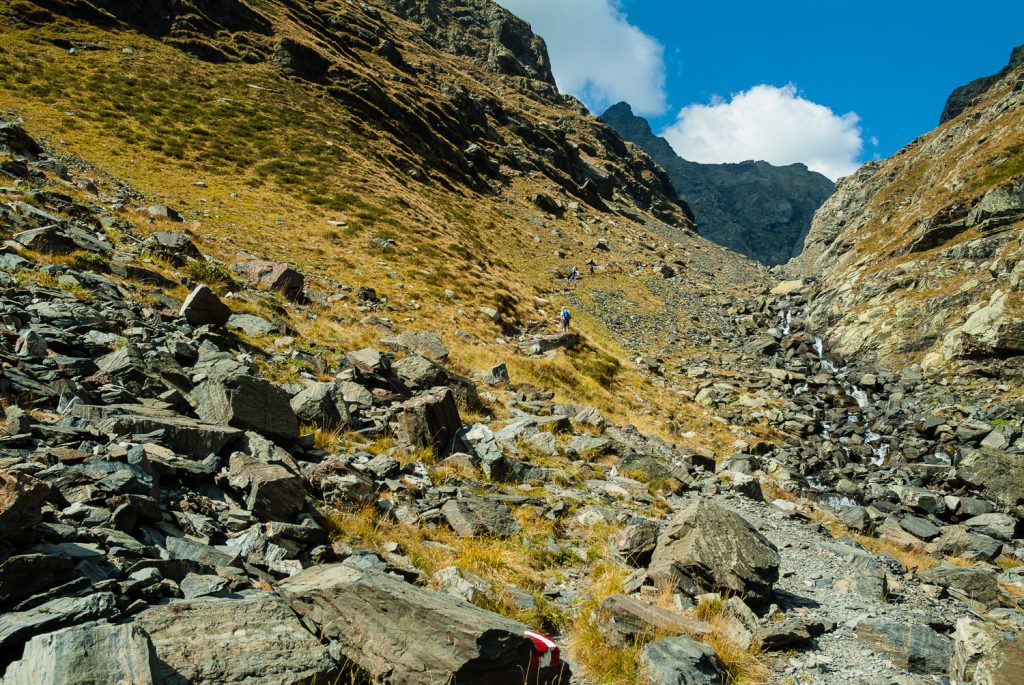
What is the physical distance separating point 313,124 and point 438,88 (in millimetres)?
43048

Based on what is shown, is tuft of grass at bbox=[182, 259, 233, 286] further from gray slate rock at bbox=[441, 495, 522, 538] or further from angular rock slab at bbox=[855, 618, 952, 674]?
angular rock slab at bbox=[855, 618, 952, 674]

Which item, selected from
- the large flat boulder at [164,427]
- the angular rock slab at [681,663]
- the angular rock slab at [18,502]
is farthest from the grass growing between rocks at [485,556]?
the angular rock slab at [18,502]

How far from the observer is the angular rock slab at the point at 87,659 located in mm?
2955

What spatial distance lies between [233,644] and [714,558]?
6.42 meters

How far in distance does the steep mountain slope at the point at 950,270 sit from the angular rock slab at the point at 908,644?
28773mm

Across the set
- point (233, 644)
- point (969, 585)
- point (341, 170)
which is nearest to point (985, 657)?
point (969, 585)

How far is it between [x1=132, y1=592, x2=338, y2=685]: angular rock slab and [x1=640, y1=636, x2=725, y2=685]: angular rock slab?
3.19 m

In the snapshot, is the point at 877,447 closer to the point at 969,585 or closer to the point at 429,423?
the point at 969,585

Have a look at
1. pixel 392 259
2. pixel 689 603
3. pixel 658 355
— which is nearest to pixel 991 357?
pixel 658 355

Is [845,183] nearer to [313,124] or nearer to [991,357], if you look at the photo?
[991,357]

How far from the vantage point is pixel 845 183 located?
115 meters

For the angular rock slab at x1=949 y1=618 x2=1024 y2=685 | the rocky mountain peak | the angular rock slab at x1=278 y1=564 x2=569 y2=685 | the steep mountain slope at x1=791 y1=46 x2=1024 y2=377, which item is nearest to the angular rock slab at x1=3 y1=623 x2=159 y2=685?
the angular rock slab at x1=278 y1=564 x2=569 y2=685

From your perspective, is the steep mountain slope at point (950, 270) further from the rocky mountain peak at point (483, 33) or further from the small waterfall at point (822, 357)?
the rocky mountain peak at point (483, 33)

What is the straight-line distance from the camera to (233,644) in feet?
12.6
